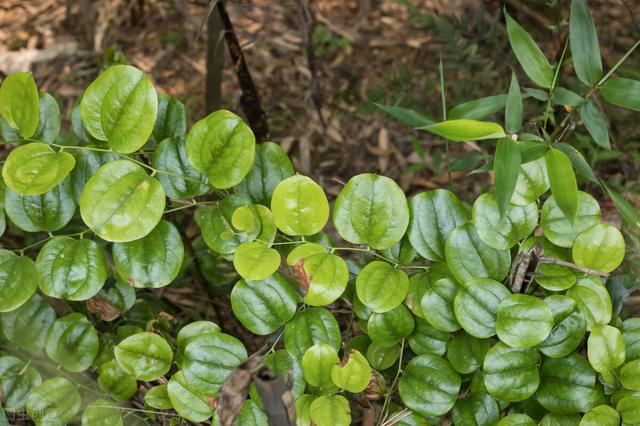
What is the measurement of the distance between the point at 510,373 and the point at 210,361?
0.47 m

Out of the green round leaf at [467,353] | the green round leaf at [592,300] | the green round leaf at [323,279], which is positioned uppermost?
the green round leaf at [323,279]

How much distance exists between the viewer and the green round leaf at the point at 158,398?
116cm

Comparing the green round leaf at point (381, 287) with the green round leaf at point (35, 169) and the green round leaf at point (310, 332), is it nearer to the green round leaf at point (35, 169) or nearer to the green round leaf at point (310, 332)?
the green round leaf at point (310, 332)

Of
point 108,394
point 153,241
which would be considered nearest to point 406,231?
point 153,241

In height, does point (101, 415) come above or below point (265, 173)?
below

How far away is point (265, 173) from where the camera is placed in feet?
3.79

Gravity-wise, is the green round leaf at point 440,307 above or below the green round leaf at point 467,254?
below

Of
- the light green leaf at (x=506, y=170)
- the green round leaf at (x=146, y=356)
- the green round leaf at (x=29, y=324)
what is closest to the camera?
the light green leaf at (x=506, y=170)

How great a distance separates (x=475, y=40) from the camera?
103 inches

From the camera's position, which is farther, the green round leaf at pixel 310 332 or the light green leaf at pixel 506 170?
the green round leaf at pixel 310 332

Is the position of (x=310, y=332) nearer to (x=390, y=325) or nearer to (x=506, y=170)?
(x=390, y=325)

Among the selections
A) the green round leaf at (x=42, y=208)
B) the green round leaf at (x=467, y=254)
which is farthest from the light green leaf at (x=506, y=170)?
the green round leaf at (x=42, y=208)

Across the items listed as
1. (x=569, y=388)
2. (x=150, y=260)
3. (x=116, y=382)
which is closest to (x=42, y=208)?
(x=150, y=260)

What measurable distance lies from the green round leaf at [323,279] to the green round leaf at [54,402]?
48 centimetres
